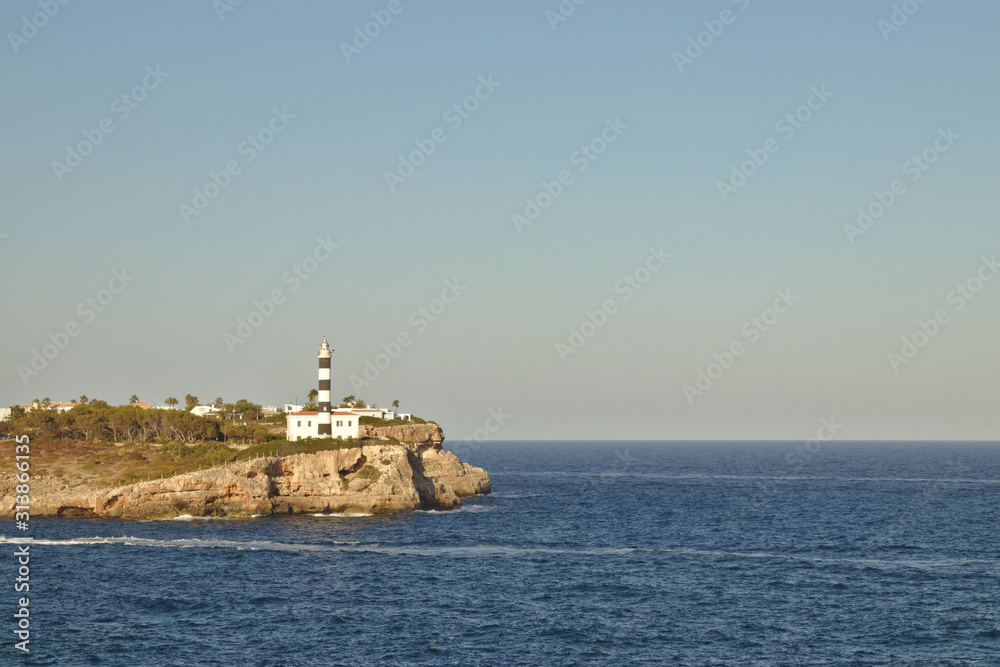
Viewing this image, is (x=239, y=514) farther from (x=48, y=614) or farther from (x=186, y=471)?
(x=48, y=614)

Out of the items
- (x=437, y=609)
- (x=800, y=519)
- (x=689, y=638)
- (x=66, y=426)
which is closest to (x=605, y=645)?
(x=689, y=638)

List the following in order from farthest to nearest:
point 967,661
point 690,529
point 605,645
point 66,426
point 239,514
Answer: point 66,426 < point 239,514 < point 690,529 < point 605,645 < point 967,661

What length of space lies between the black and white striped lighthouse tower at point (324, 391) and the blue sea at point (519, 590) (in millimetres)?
24024

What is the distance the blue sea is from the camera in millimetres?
44219

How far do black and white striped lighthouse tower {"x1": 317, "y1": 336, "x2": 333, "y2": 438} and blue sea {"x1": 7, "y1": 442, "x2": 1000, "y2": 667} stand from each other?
78.8ft

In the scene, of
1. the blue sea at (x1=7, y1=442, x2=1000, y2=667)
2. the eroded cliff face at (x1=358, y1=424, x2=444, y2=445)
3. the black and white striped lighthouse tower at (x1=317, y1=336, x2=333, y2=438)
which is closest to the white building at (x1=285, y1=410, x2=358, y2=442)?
the black and white striped lighthouse tower at (x1=317, y1=336, x2=333, y2=438)

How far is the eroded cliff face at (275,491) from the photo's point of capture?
91.9 meters

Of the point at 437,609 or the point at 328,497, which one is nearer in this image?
the point at 437,609

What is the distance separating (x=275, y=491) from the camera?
96.1 m

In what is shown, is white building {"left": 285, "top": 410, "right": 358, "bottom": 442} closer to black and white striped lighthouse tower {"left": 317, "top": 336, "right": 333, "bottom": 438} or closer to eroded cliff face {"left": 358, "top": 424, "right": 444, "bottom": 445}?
black and white striped lighthouse tower {"left": 317, "top": 336, "right": 333, "bottom": 438}

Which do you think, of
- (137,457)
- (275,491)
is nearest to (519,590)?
(275,491)

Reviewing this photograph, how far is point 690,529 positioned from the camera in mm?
85375

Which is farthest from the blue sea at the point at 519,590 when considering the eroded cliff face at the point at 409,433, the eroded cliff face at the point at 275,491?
the eroded cliff face at the point at 409,433

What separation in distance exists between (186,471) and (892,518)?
245ft
